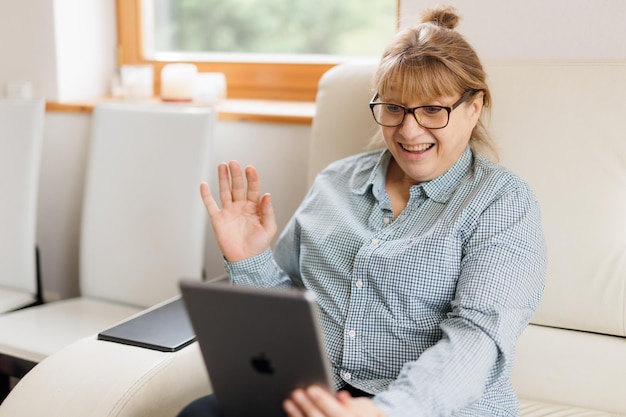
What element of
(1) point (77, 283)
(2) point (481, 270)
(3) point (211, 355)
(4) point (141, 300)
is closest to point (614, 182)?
(2) point (481, 270)

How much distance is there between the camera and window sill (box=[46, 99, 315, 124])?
206 cm

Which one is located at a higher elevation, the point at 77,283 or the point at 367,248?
the point at 367,248

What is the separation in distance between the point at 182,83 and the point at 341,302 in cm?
121

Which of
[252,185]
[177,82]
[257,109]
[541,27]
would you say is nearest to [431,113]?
[252,185]

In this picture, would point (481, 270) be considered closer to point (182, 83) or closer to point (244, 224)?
point (244, 224)

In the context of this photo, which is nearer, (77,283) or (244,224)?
(244,224)

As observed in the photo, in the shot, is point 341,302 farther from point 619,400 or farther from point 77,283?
point 77,283

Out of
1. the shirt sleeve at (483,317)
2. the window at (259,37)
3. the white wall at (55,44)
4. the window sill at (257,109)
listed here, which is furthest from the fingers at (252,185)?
the white wall at (55,44)

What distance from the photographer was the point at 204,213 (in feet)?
6.44

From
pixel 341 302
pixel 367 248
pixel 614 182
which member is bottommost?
pixel 341 302

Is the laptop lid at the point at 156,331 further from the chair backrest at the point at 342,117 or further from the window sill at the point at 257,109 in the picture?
the window sill at the point at 257,109

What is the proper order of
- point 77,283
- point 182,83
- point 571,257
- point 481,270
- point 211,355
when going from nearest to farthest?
point 211,355, point 481,270, point 571,257, point 182,83, point 77,283

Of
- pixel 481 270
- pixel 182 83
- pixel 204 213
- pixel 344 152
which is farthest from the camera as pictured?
pixel 182 83

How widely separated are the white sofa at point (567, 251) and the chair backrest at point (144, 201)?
1.83 feet
